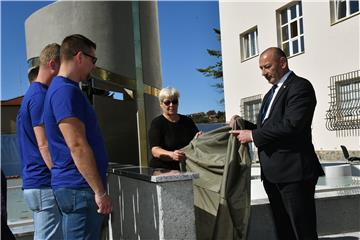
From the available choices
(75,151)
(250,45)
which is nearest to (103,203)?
(75,151)

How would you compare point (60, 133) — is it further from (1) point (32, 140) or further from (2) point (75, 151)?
(1) point (32, 140)

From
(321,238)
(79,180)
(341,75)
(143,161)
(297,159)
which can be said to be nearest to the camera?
(79,180)

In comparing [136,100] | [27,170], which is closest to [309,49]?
[136,100]

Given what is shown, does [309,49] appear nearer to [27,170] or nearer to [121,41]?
[121,41]

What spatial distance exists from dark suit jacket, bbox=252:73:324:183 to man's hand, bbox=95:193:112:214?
1.35 m

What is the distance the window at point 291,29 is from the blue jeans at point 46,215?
14.7 m

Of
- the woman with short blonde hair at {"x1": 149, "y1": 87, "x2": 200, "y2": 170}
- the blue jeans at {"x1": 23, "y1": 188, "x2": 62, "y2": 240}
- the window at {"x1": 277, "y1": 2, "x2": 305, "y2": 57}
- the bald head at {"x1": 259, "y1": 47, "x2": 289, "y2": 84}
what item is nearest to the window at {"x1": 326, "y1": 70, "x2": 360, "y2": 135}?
the window at {"x1": 277, "y1": 2, "x2": 305, "y2": 57}

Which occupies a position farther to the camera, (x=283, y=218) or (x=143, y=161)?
(x=143, y=161)

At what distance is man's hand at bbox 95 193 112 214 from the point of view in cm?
245

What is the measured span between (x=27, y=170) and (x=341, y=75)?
494 inches

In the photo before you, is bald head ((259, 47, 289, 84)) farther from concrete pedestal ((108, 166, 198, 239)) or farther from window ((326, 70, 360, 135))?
window ((326, 70, 360, 135))

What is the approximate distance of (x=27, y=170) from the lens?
3008mm

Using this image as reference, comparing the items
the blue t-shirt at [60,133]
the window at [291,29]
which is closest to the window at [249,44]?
the window at [291,29]

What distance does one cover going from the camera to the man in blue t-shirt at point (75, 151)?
2.41m
